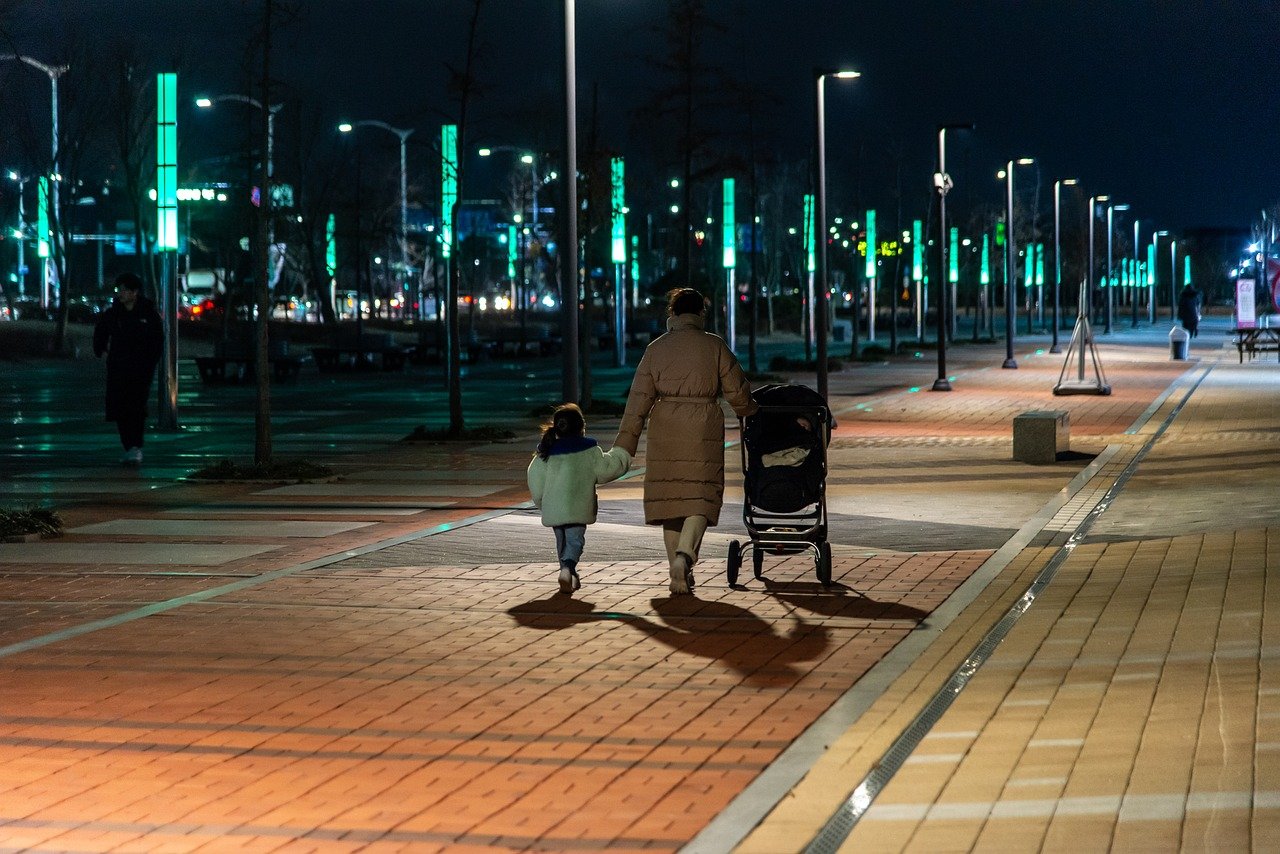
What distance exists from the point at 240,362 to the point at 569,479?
3419 centimetres

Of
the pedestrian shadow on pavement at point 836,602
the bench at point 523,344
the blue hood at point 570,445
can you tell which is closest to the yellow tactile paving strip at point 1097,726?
the pedestrian shadow on pavement at point 836,602

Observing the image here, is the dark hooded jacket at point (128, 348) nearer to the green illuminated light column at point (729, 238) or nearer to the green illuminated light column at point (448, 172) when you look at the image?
the green illuminated light column at point (448, 172)

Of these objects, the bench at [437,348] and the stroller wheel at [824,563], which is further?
the bench at [437,348]

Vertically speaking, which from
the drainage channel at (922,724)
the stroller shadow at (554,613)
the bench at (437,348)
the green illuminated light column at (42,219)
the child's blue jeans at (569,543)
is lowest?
the drainage channel at (922,724)

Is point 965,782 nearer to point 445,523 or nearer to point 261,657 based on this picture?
point 261,657

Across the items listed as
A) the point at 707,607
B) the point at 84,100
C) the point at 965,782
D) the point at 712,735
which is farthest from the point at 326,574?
the point at 84,100

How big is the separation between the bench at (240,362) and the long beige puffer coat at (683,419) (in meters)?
32.7

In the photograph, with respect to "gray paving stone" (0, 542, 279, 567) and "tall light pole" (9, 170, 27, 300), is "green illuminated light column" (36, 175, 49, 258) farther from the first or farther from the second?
"gray paving stone" (0, 542, 279, 567)

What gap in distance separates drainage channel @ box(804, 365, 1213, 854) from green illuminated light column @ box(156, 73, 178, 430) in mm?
16290

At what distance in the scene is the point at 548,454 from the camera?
35.9 ft

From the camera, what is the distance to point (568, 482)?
10859 millimetres

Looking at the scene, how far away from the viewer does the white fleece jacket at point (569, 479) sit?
10.9m

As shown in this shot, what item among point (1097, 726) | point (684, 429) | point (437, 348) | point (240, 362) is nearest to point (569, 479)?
point (684, 429)

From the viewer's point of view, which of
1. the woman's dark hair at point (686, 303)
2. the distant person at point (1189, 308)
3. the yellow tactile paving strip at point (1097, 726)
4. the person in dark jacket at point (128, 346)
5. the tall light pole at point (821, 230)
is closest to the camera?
the yellow tactile paving strip at point (1097, 726)
